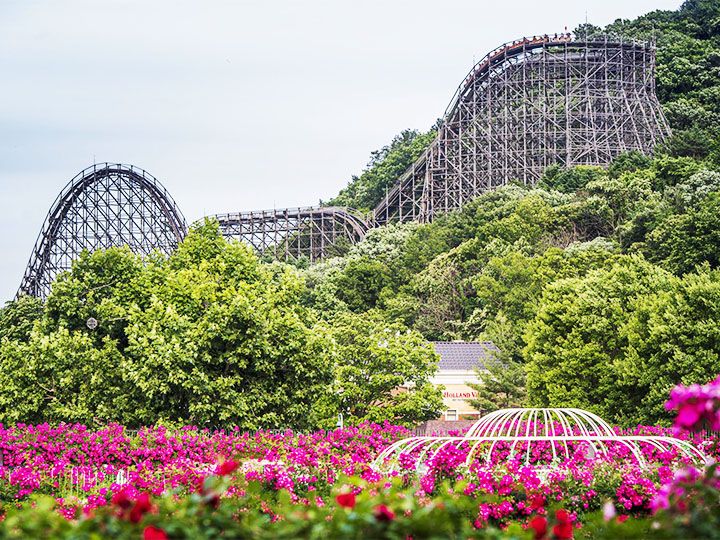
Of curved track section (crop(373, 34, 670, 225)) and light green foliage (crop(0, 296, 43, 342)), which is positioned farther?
curved track section (crop(373, 34, 670, 225))

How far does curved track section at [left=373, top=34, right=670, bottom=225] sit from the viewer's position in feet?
248

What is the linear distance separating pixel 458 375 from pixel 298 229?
3345 centimetres

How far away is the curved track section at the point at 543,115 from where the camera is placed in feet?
248

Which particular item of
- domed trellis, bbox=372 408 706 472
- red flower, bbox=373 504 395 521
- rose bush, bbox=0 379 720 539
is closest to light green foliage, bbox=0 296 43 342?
rose bush, bbox=0 379 720 539

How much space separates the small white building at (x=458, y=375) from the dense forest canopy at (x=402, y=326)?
1.50 meters

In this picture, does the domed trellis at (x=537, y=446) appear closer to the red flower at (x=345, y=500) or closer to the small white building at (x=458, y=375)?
the red flower at (x=345, y=500)

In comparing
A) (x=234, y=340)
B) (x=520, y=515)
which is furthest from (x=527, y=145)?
(x=520, y=515)

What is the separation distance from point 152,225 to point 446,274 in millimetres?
16529

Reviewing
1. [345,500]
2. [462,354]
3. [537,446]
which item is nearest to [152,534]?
[345,500]

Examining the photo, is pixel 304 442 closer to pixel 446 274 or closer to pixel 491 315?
pixel 491 315

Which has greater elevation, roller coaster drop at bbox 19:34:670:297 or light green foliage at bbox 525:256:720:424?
roller coaster drop at bbox 19:34:670:297

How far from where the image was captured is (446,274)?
64500 millimetres

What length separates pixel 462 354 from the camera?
5019cm

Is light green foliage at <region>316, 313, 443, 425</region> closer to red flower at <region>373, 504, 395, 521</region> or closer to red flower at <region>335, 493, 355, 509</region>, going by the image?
red flower at <region>335, 493, 355, 509</region>
